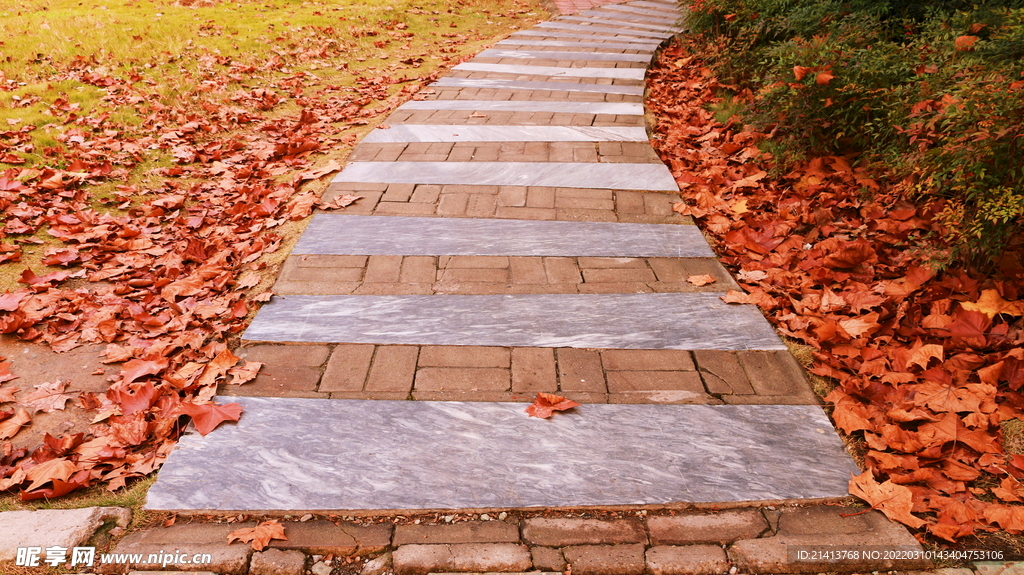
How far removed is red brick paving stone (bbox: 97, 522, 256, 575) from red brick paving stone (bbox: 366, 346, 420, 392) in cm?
68

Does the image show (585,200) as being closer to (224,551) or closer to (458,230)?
(458,230)

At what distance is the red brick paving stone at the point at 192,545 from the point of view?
5.66 feet

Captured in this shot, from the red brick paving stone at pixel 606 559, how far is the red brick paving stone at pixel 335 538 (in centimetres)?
55

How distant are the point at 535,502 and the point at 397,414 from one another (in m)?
0.62

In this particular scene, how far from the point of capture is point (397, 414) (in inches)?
88.0

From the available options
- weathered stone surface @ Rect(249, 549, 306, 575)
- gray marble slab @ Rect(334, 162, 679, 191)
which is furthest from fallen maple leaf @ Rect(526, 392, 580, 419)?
gray marble slab @ Rect(334, 162, 679, 191)

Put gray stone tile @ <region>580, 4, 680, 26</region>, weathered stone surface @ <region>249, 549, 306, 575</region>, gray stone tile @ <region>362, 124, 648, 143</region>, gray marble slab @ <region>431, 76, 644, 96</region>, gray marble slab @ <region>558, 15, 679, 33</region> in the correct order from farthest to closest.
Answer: gray stone tile @ <region>580, 4, 680, 26</region>
gray marble slab @ <region>558, 15, 679, 33</region>
gray marble slab @ <region>431, 76, 644, 96</region>
gray stone tile @ <region>362, 124, 648, 143</region>
weathered stone surface @ <region>249, 549, 306, 575</region>

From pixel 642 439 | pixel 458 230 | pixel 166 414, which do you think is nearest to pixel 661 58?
pixel 458 230

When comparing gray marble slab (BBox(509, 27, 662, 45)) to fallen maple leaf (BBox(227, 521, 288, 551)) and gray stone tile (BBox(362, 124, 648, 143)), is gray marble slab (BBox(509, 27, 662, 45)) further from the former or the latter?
fallen maple leaf (BBox(227, 521, 288, 551))

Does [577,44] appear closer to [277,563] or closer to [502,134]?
[502,134]

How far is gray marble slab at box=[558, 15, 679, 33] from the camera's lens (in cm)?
880

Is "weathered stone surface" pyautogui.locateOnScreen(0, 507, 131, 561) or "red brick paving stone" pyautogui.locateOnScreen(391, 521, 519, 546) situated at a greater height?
"weathered stone surface" pyautogui.locateOnScreen(0, 507, 131, 561)

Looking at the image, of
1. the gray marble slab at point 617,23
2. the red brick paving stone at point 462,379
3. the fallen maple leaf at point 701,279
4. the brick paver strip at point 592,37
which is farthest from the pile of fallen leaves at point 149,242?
the gray marble slab at point 617,23

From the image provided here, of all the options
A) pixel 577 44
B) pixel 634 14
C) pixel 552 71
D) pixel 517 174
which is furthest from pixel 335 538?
pixel 634 14
